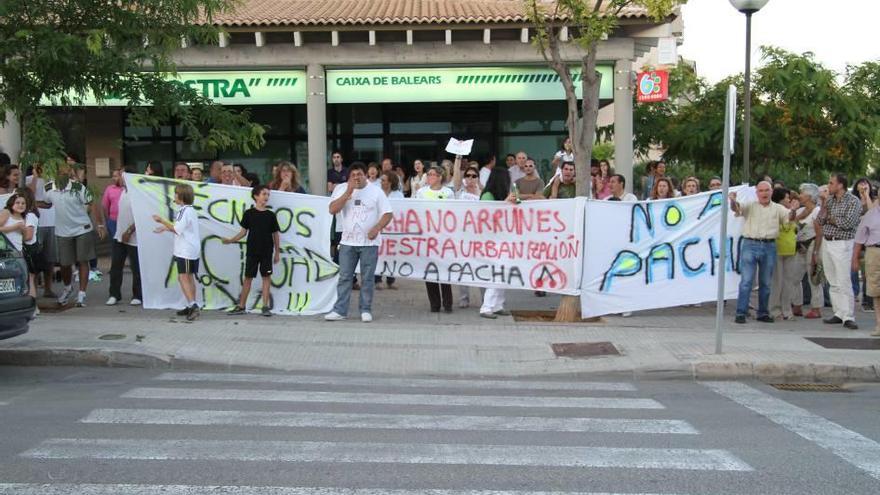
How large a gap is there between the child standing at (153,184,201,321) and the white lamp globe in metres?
6.75

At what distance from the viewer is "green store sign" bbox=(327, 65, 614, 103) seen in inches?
636

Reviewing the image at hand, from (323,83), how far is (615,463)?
12224 mm

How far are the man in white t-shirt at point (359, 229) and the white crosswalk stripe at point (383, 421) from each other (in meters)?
3.87

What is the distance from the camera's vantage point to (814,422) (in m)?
6.36

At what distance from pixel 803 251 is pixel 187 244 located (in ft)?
26.2

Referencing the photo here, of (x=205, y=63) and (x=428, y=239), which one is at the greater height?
(x=205, y=63)

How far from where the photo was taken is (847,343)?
941 cm

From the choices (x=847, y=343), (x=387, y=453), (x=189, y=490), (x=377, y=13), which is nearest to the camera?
(x=189, y=490)

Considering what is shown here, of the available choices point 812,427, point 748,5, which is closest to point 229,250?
point 748,5

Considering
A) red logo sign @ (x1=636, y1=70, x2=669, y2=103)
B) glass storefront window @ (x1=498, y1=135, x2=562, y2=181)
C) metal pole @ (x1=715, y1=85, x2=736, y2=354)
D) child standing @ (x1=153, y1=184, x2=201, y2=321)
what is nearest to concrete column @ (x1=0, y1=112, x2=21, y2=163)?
child standing @ (x1=153, y1=184, x2=201, y2=321)

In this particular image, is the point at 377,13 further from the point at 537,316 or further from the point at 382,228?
the point at 537,316

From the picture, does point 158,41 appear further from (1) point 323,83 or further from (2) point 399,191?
(1) point 323,83

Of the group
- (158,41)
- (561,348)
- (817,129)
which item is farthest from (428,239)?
(817,129)

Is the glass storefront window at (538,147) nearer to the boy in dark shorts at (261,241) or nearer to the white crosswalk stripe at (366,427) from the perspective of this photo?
the boy in dark shorts at (261,241)
